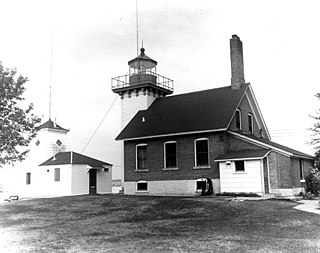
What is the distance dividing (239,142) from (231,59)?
23.2 feet

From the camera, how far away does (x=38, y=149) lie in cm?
3616

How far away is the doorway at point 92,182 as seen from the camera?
3397 centimetres

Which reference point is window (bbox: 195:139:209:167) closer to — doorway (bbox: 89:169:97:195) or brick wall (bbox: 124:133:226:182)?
brick wall (bbox: 124:133:226:182)

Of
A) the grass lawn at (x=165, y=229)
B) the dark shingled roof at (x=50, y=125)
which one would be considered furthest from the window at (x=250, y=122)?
the dark shingled roof at (x=50, y=125)

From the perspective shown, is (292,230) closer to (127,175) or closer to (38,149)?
(127,175)

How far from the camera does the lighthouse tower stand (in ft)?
110

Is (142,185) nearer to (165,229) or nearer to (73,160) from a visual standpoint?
(73,160)

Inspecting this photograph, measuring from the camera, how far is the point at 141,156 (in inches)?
1181

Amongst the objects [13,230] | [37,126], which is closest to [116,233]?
[13,230]

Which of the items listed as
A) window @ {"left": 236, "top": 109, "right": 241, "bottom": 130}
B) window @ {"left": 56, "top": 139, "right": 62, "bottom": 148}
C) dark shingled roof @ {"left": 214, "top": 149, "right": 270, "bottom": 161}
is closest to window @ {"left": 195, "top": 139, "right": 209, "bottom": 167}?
dark shingled roof @ {"left": 214, "top": 149, "right": 270, "bottom": 161}

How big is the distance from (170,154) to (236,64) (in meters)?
8.46

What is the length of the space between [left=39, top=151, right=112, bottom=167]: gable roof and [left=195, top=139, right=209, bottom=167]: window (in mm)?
11008

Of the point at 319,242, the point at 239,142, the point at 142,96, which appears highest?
the point at 142,96

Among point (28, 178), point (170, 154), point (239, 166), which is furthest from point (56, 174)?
point (239, 166)
